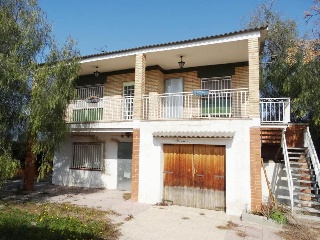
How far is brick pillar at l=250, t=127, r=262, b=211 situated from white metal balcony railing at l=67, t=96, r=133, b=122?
6.57 metres

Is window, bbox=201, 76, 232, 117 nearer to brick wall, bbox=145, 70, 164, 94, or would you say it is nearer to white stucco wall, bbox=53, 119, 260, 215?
brick wall, bbox=145, 70, 164, 94

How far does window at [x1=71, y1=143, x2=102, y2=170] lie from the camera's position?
45.5 feet

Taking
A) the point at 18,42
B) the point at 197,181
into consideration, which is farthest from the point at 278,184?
the point at 18,42

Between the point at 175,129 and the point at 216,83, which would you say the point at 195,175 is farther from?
the point at 216,83

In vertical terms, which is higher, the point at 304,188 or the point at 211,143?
the point at 211,143

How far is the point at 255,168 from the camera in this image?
875 centimetres

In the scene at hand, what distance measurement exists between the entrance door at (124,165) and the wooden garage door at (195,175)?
125 inches

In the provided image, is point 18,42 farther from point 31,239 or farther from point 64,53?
point 31,239

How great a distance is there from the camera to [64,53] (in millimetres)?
10680

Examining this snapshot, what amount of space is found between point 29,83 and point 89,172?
19.8 ft

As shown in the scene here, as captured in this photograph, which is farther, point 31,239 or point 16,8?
point 16,8

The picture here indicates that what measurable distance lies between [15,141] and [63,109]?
2.14m

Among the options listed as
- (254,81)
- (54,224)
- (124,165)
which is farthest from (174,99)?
(54,224)

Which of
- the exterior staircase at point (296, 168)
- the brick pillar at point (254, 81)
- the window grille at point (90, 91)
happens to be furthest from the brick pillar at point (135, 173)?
the window grille at point (90, 91)
